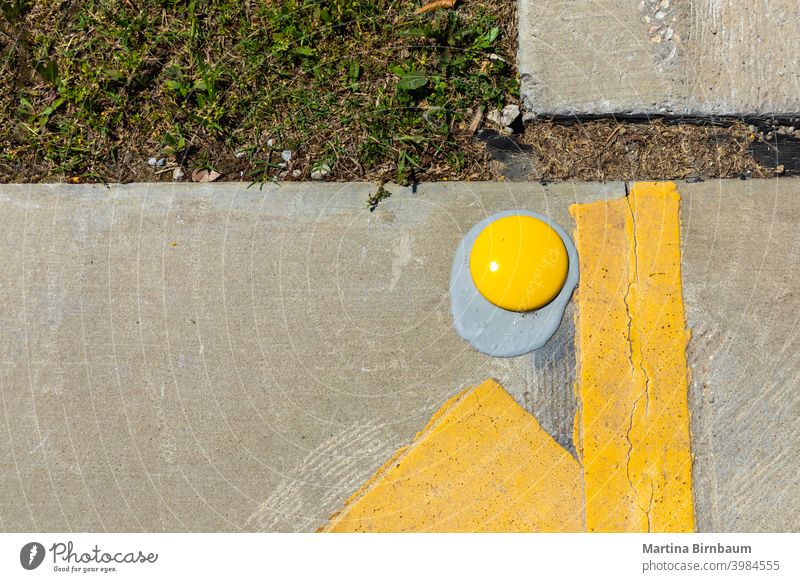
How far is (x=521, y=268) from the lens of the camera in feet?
8.23

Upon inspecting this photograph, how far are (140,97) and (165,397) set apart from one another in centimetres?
136

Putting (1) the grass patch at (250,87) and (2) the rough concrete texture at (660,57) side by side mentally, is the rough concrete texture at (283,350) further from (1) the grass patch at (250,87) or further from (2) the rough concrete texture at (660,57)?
(2) the rough concrete texture at (660,57)

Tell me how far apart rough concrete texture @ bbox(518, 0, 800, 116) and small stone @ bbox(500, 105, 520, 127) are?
0.18 ft

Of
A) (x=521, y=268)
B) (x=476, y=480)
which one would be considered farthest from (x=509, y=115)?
(x=476, y=480)

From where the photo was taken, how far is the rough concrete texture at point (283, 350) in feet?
8.23

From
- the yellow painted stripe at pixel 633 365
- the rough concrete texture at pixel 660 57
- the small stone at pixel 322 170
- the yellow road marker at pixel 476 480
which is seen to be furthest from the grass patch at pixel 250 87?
the yellow road marker at pixel 476 480

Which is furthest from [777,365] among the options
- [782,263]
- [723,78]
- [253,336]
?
[253,336]

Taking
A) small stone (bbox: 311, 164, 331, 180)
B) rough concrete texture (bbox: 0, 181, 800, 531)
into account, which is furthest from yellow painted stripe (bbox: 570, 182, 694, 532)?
small stone (bbox: 311, 164, 331, 180)

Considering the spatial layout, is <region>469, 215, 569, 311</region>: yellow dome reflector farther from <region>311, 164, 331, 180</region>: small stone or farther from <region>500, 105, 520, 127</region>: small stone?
<region>311, 164, 331, 180</region>: small stone

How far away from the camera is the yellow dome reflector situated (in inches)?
98.7

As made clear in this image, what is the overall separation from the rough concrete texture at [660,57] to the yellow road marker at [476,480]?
1347 millimetres

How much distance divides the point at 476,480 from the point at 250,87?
1.98m
